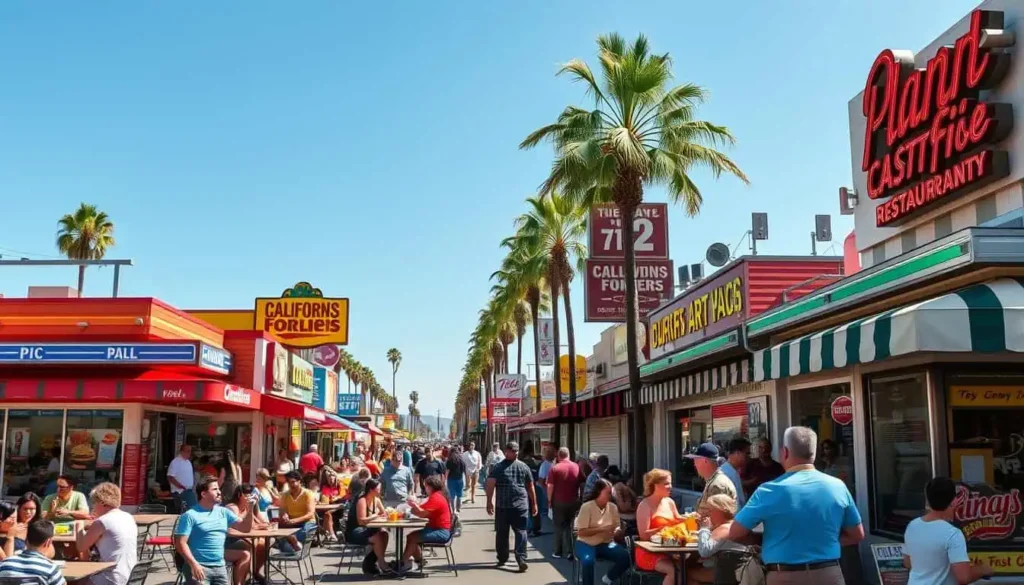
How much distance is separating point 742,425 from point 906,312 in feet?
27.8

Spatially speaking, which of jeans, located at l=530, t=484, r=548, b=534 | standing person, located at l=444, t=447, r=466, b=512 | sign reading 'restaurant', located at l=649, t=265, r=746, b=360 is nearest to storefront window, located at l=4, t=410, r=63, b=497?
standing person, located at l=444, t=447, r=466, b=512

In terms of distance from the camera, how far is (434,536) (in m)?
12.2

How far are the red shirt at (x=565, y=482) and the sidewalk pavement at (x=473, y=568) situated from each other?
3.24 feet

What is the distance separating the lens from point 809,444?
5.33 m

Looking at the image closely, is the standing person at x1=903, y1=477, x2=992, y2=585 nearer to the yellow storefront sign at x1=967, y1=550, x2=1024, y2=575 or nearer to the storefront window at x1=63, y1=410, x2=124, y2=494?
the yellow storefront sign at x1=967, y1=550, x2=1024, y2=575

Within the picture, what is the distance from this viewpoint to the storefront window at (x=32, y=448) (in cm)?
1945

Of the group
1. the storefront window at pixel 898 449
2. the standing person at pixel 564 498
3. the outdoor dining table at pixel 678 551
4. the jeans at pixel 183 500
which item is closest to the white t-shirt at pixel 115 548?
the outdoor dining table at pixel 678 551

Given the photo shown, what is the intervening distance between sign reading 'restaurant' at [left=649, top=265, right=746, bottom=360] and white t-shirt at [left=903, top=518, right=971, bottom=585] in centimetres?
1044

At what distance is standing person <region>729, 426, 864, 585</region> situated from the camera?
5195mm

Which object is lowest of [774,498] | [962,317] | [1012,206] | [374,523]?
[374,523]

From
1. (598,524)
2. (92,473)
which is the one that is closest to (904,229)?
(598,524)

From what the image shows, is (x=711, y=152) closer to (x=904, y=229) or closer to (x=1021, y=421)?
(x=904, y=229)

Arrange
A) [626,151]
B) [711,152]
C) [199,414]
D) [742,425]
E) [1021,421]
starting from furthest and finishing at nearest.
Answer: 1. [199,414]
2. [711,152]
3. [626,151]
4. [742,425]
5. [1021,421]

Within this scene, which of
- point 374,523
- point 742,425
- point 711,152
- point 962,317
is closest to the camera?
point 962,317
